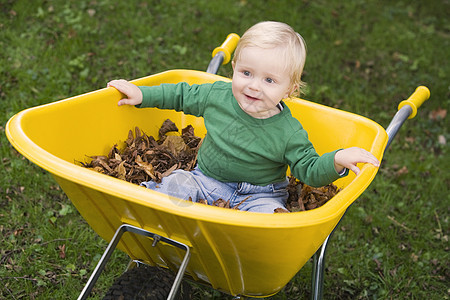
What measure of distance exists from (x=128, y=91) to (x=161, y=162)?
1.15 ft

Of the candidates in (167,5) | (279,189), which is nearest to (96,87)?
(167,5)

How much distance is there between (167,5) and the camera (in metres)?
4.57

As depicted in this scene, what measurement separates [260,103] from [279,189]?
0.41 metres

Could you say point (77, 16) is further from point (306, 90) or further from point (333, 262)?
point (333, 262)

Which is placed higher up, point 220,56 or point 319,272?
point 220,56

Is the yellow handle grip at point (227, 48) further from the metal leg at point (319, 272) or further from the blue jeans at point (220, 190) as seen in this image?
the metal leg at point (319, 272)

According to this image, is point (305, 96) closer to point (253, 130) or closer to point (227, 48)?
point (227, 48)

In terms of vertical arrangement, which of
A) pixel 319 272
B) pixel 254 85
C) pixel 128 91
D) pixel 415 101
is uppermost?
pixel 254 85

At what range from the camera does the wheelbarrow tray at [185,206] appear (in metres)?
1.34

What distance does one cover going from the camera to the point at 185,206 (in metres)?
1.31

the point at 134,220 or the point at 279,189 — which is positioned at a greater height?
the point at 134,220

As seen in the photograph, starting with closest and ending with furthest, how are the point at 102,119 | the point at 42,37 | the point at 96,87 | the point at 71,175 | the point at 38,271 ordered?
the point at 71,175 → the point at 102,119 → the point at 38,271 → the point at 96,87 → the point at 42,37

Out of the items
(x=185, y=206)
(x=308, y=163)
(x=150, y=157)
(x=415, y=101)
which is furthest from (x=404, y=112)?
(x=185, y=206)

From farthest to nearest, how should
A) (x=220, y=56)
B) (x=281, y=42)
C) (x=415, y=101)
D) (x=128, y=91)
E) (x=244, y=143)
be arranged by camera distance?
1. (x=220, y=56)
2. (x=415, y=101)
3. (x=128, y=91)
4. (x=244, y=143)
5. (x=281, y=42)
